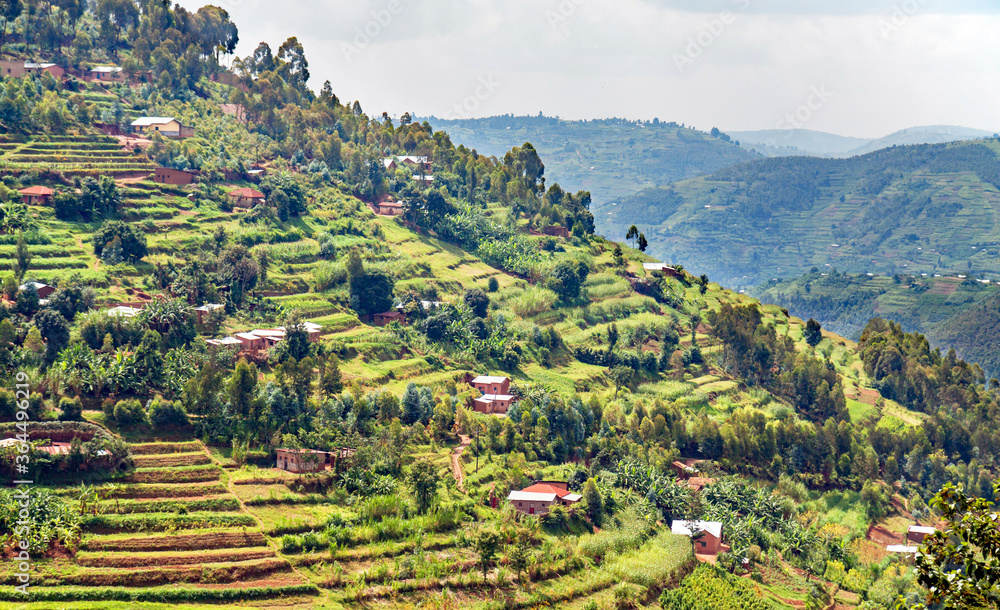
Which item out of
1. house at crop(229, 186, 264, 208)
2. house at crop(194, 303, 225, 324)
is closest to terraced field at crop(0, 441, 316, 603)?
house at crop(194, 303, 225, 324)

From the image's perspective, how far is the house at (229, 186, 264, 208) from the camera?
8325 cm

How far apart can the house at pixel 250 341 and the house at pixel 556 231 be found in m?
50.6

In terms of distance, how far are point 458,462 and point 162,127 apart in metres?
59.3

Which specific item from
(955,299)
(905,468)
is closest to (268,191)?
(905,468)

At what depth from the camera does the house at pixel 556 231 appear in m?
103

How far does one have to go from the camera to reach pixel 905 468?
7244 centimetres

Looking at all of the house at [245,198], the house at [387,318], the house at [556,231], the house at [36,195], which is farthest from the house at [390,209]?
the house at [36,195]

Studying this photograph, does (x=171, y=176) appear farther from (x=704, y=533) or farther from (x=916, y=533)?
(x=916, y=533)

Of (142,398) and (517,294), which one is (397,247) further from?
(142,398)

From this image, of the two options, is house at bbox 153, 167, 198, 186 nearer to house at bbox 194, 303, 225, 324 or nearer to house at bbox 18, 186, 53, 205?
house at bbox 18, 186, 53, 205

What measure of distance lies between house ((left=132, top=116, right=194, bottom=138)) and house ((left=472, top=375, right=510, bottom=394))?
49691 millimetres

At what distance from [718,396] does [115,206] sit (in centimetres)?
5768

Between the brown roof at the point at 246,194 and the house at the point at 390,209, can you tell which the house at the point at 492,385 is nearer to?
the brown roof at the point at 246,194

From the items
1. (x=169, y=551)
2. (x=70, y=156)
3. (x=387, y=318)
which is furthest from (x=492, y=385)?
(x=70, y=156)
